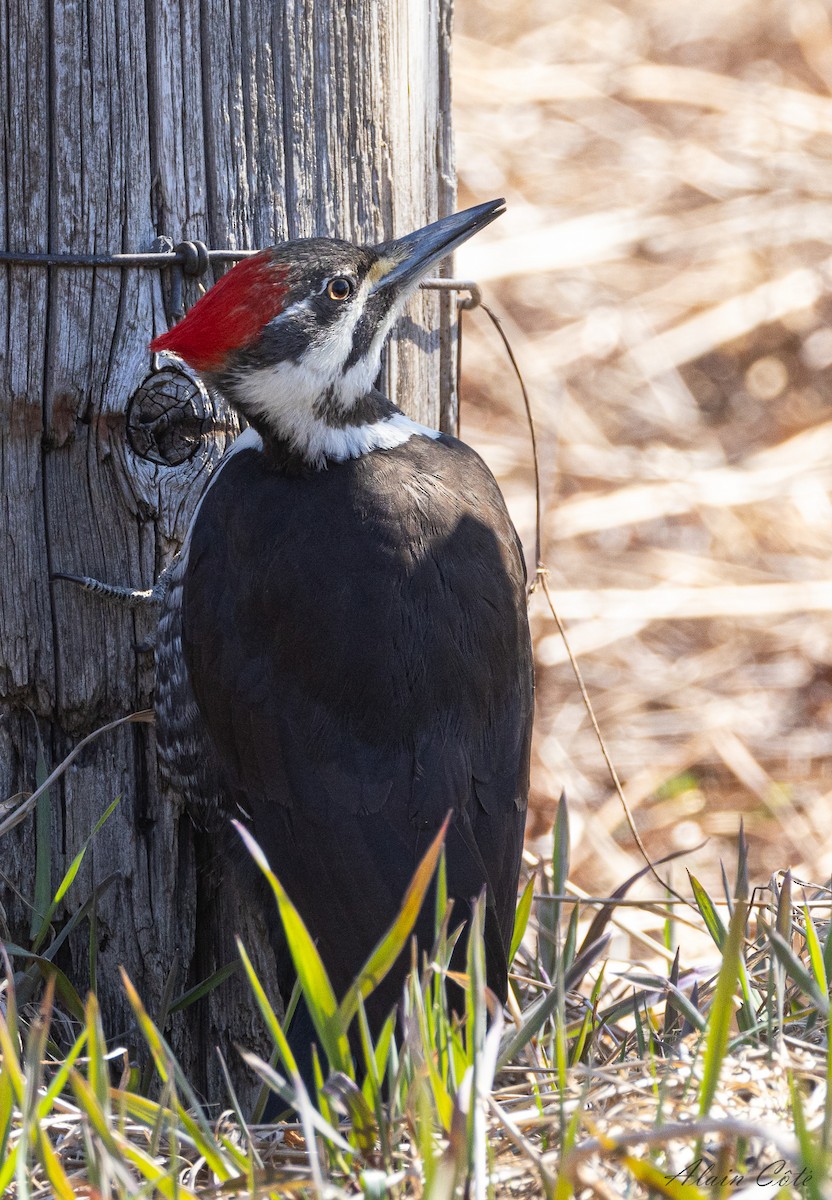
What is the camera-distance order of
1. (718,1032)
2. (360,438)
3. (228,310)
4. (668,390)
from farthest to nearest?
(668,390)
(360,438)
(228,310)
(718,1032)

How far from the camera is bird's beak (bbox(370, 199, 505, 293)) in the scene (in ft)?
7.99

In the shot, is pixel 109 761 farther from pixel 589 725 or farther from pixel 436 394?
pixel 589 725

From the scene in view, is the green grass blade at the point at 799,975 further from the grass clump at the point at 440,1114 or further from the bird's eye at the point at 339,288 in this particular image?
the bird's eye at the point at 339,288

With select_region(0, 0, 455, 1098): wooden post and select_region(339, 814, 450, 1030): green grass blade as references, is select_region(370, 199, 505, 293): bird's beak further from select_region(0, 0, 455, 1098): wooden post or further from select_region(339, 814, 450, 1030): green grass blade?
select_region(339, 814, 450, 1030): green grass blade

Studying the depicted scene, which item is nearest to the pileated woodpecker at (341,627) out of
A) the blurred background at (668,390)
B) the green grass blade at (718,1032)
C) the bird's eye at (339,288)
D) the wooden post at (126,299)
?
the bird's eye at (339,288)

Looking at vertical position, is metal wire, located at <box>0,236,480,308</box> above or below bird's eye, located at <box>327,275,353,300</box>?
above

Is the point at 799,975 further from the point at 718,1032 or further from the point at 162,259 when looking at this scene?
the point at 162,259

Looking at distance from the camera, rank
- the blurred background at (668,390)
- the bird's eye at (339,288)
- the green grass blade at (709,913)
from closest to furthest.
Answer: the green grass blade at (709,913) < the bird's eye at (339,288) < the blurred background at (668,390)

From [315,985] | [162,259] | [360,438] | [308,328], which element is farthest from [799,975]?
[162,259]

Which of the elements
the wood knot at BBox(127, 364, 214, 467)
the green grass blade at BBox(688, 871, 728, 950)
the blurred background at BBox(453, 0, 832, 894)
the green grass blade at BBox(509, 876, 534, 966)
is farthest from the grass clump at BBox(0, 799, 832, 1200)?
the blurred background at BBox(453, 0, 832, 894)

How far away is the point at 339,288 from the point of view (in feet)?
7.80

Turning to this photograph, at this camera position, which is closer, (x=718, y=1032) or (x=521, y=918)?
(x=718, y=1032)

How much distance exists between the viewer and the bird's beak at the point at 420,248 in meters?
2.44

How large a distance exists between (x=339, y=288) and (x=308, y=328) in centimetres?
9
